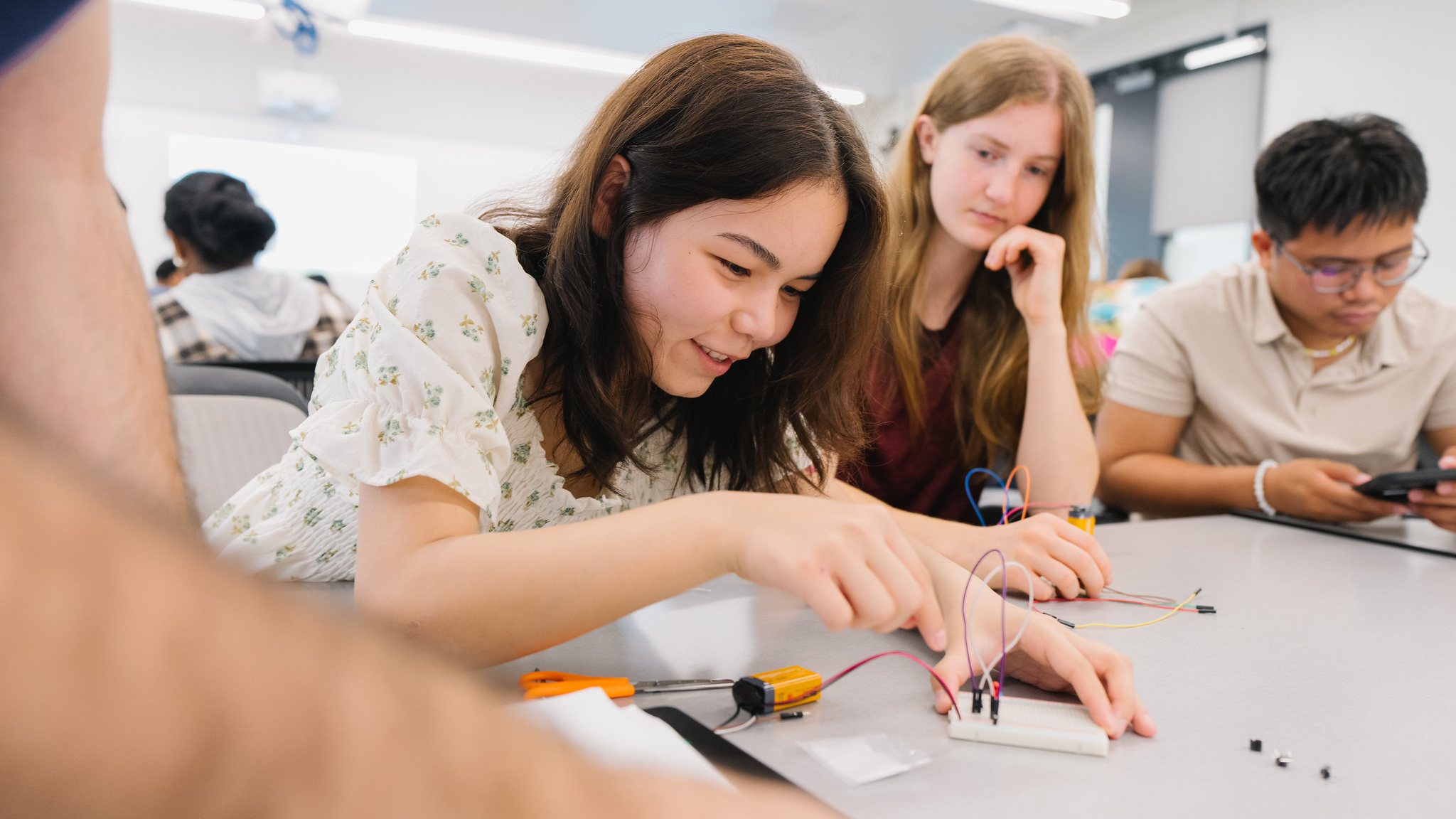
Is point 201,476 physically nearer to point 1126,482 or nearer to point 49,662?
point 49,662

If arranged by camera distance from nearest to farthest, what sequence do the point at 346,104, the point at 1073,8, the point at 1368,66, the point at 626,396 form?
the point at 626,396, the point at 1368,66, the point at 1073,8, the point at 346,104

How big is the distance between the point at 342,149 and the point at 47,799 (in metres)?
7.51

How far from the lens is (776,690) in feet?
2.14

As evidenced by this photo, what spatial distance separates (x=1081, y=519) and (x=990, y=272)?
639 millimetres

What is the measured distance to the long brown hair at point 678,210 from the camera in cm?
94

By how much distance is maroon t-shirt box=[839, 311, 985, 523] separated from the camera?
1636 mm

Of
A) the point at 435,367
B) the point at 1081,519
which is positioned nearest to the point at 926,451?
the point at 1081,519

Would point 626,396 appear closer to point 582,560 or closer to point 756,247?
point 756,247

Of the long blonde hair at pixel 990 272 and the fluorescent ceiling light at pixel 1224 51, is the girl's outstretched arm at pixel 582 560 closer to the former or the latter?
the long blonde hair at pixel 990 272

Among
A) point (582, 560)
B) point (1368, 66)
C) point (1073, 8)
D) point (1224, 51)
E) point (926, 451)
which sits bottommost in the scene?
point (926, 451)

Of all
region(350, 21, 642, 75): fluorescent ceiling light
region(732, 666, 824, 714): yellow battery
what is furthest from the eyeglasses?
region(350, 21, 642, 75): fluorescent ceiling light

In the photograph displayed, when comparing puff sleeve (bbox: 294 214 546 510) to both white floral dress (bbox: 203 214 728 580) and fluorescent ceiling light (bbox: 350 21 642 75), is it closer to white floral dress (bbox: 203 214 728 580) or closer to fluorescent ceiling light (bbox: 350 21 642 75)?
white floral dress (bbox: 203 214 728 580)

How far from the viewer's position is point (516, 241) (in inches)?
41.1

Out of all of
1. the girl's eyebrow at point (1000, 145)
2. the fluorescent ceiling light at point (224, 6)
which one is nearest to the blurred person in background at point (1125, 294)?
the girl's eyebrow at point (1000, 145)
